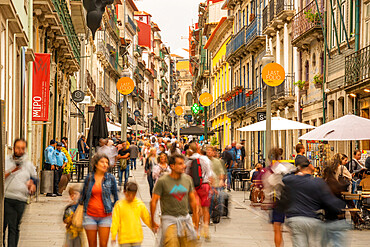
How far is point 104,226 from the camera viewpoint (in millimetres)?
9070

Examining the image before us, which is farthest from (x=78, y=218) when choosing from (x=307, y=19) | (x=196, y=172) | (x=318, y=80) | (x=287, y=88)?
(x=287, y=88)

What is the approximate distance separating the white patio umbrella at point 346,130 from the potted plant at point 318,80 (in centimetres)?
926

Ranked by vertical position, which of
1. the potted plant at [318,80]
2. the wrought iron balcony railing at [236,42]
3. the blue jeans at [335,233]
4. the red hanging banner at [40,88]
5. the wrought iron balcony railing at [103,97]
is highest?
the wrought iron balcony railing at [236,42]

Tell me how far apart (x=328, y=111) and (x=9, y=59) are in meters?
12.8

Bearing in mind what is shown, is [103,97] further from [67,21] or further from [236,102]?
[67,21]

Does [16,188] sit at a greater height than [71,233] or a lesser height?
greater

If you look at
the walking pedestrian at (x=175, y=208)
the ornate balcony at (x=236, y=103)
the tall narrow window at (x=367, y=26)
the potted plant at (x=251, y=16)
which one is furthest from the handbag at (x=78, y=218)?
the ornate balcony at (x=236, y=103)

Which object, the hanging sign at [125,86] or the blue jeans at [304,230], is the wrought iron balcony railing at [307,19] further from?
the blue jeans at [304,230]

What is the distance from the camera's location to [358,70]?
72.7 feet

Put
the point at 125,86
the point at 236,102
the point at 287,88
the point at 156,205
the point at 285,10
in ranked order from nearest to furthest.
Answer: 1. the point at 156,205
2. the point at 125,86
3. the point at 285,10
4. the point at 287,88
5. the point at 236,102

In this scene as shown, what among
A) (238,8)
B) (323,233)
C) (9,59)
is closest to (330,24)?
(9,59)

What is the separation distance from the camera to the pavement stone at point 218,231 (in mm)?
12914

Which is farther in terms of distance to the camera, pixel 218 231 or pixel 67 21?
pixel 67 21

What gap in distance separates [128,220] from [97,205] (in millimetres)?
572
